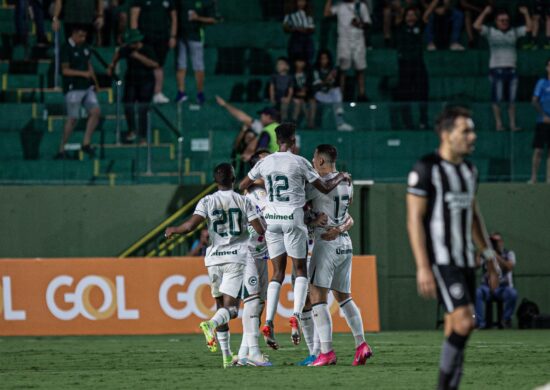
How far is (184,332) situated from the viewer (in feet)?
70.7

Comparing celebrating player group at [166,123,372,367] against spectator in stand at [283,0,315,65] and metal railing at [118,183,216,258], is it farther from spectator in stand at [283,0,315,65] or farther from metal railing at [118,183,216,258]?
spectator in stand at [283,0,315,65]

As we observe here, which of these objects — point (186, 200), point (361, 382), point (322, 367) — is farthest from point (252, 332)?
point (186, 200)

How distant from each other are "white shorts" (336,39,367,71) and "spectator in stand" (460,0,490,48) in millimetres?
2763

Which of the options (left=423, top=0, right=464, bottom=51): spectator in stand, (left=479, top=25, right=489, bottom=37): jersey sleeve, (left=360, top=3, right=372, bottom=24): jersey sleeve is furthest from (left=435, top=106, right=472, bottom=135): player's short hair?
(left=423, top=0, right=464, bottom=51): spectator in stand

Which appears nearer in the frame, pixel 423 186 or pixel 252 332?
pixel 423 186

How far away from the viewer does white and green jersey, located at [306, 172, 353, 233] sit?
44.4ft

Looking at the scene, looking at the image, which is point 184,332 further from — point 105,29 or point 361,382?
point 361,382

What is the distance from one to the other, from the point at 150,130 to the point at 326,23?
769 cm

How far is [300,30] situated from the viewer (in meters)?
26.8

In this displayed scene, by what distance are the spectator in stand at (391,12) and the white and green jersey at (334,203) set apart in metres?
A: 14.8

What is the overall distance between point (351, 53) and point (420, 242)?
18313mm

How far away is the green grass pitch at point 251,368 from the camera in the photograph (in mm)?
11398

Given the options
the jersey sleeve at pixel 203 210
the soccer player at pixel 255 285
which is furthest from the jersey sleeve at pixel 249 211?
the jersey sleeve at pixel 203 210

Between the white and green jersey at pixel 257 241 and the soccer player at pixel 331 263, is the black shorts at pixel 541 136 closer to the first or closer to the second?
the white and green jersey at pixel 257 241
